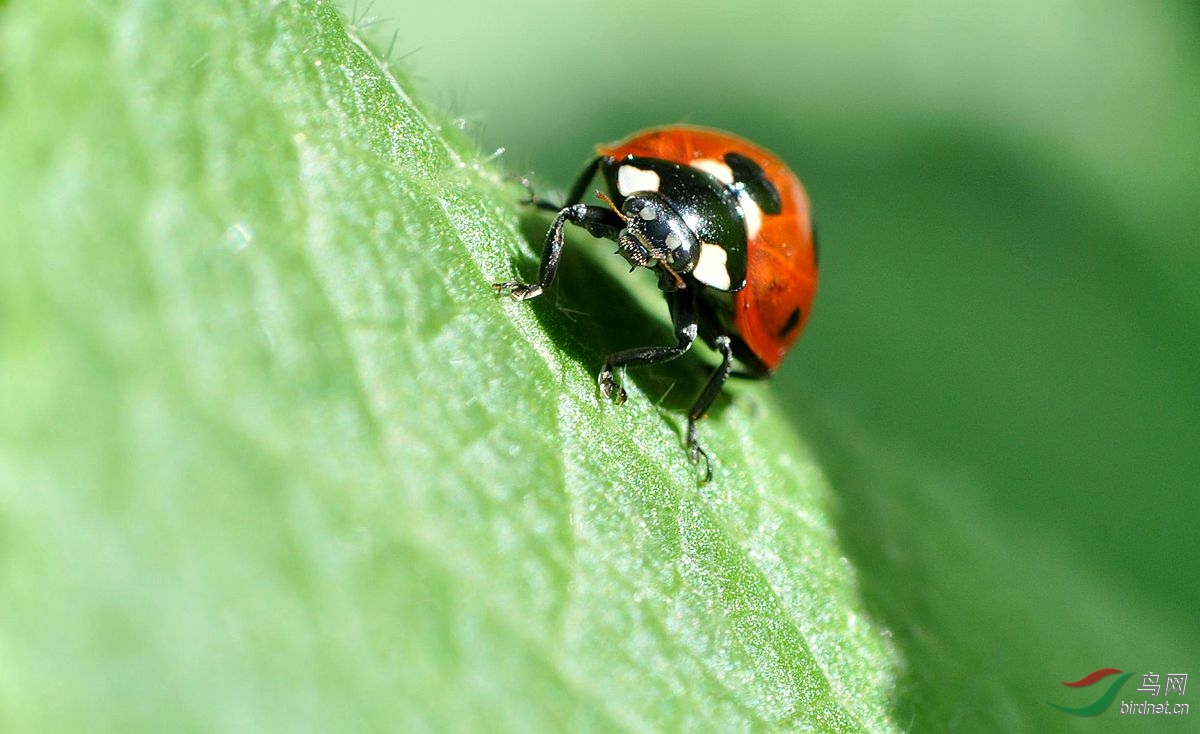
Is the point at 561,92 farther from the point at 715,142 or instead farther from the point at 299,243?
the point at 299,243

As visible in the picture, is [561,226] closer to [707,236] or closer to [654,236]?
[654,236]

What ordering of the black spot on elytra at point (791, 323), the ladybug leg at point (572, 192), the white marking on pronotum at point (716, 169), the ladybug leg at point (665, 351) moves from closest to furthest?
1. the ladybug leg at point (665, 351)
2. the white marking on pronotum at point (716, 169)
3. the ladybug leg at point (572, 192)
4. the black spot on elytra at point (791, 323)

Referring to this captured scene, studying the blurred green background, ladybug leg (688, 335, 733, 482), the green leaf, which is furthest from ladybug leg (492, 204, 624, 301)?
the blurred green background

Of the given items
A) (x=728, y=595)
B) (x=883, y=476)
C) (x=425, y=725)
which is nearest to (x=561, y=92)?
(x=883, y=476)

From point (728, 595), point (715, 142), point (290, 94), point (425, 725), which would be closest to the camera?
point (425, 725)

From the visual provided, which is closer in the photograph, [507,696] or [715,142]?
[507,696]

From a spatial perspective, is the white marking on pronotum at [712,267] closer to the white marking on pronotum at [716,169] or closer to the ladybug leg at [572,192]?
the white marking on pronotum at [716,169]

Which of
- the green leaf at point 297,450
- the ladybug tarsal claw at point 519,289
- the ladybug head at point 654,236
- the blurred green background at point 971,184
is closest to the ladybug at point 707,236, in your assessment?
the ladybug head at point 654,236
